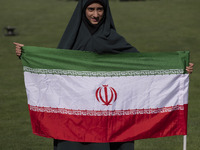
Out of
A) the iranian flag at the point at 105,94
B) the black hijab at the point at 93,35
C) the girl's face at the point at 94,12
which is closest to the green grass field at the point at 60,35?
the iranian flag at the point at 105,94

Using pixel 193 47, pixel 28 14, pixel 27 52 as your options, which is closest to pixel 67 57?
pixel 27 52

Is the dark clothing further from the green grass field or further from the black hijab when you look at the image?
the green grass field

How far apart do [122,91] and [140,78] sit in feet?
0.73

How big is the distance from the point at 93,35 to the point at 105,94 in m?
0.57

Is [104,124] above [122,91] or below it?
below

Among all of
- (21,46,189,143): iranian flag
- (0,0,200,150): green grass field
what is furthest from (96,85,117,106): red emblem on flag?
(0,0,200,150): green grass field

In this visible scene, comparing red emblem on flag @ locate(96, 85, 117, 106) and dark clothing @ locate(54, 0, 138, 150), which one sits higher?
dark clothing @ locate(54, 0, 138, 150)

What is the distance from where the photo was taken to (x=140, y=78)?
14.3ft

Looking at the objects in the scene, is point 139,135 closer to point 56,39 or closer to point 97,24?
point 97,24

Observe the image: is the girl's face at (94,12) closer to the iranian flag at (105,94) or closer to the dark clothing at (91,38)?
the dark clothing at (91,38)

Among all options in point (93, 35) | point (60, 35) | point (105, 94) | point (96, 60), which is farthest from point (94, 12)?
point (60, 35)

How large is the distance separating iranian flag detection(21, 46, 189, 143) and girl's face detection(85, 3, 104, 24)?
0.32 m

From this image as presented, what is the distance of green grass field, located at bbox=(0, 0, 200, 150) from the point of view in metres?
6.79

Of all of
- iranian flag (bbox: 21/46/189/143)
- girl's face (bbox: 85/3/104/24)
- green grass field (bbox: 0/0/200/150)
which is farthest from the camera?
green grass field (bbox: 0/0/200/150)
